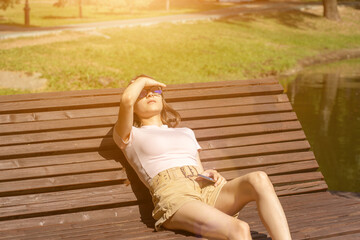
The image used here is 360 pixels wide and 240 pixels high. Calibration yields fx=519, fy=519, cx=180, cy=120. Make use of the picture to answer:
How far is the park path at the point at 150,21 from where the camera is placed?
20.9 metres

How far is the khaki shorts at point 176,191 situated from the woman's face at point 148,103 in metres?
0.59

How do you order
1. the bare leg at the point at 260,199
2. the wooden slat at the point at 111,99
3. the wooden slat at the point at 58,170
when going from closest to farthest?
the bare leg at the point at 260,199 < the wooden slat at the point at 58,170 < the wooden slat at the point at 111,99

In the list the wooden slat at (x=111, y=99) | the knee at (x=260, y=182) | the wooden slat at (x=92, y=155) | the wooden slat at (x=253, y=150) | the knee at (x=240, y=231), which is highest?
the wooden slat at (x=111, y=99)

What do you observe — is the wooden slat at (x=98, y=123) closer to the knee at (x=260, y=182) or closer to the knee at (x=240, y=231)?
the knee at (x=260, y=182)

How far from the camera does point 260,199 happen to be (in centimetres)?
358

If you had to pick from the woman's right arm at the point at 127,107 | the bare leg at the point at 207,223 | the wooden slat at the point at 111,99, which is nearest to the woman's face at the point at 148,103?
the woman's right arm at the point at 127,107

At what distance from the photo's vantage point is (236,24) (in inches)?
1017

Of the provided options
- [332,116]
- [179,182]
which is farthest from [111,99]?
[332,116]

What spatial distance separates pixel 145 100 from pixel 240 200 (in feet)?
3.74

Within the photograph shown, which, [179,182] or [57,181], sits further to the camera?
[57,181]

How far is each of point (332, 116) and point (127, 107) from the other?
7.24 m

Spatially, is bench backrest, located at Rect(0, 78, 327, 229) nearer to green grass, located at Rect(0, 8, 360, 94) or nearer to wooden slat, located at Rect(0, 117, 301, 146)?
wooden slat, located at Rect(0, 117, 301, 146)

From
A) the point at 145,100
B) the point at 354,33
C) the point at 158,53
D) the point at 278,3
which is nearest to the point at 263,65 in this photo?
the point at 158,53

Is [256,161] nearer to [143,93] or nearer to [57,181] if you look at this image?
[143,93]
